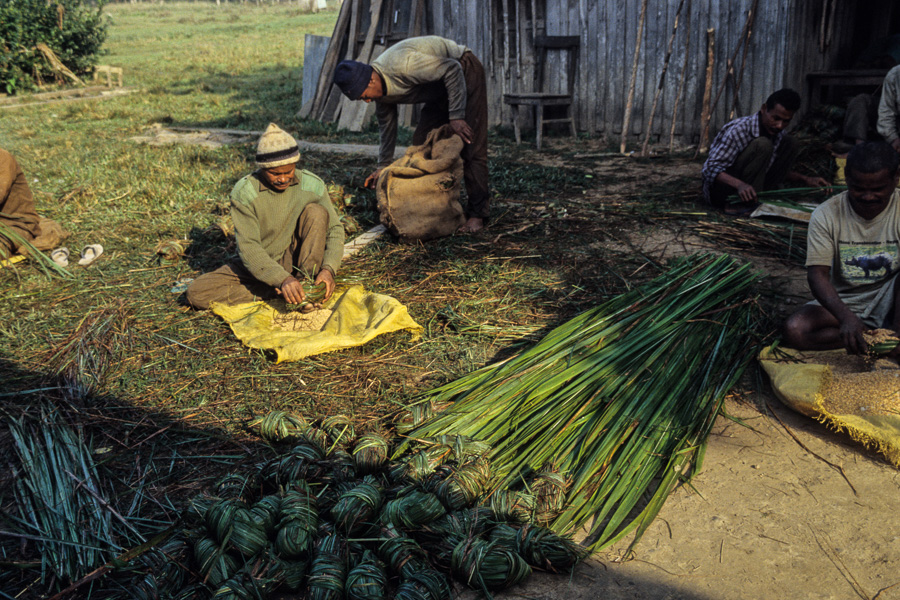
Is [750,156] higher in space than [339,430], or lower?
higher

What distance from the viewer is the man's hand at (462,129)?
4.31m

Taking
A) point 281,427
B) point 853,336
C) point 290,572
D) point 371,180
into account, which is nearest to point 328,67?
point 371,180

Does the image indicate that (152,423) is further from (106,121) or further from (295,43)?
(295,43)

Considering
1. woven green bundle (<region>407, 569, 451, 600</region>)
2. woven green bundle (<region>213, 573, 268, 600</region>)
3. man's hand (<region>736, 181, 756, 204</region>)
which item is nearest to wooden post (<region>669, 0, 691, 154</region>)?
man's hand (<region>736, 181, 756, 204</region>)

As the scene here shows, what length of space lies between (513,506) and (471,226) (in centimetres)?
283

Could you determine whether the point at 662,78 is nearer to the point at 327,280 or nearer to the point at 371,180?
the point at 371,180

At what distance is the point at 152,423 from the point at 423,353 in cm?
122

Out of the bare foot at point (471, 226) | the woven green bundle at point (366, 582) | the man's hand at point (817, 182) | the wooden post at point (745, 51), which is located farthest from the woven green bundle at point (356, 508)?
the wooden post at point (745, 51)

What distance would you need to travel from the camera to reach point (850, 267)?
2.77 metres

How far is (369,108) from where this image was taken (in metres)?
9.56

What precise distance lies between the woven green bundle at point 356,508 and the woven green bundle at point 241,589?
28 cm

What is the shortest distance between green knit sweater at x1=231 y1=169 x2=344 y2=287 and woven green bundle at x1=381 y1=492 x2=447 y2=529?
175cm

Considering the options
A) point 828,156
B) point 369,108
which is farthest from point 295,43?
point 828,156

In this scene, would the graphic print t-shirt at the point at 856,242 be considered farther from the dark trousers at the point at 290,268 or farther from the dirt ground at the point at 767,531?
the dark trousers at the point at 290,268
